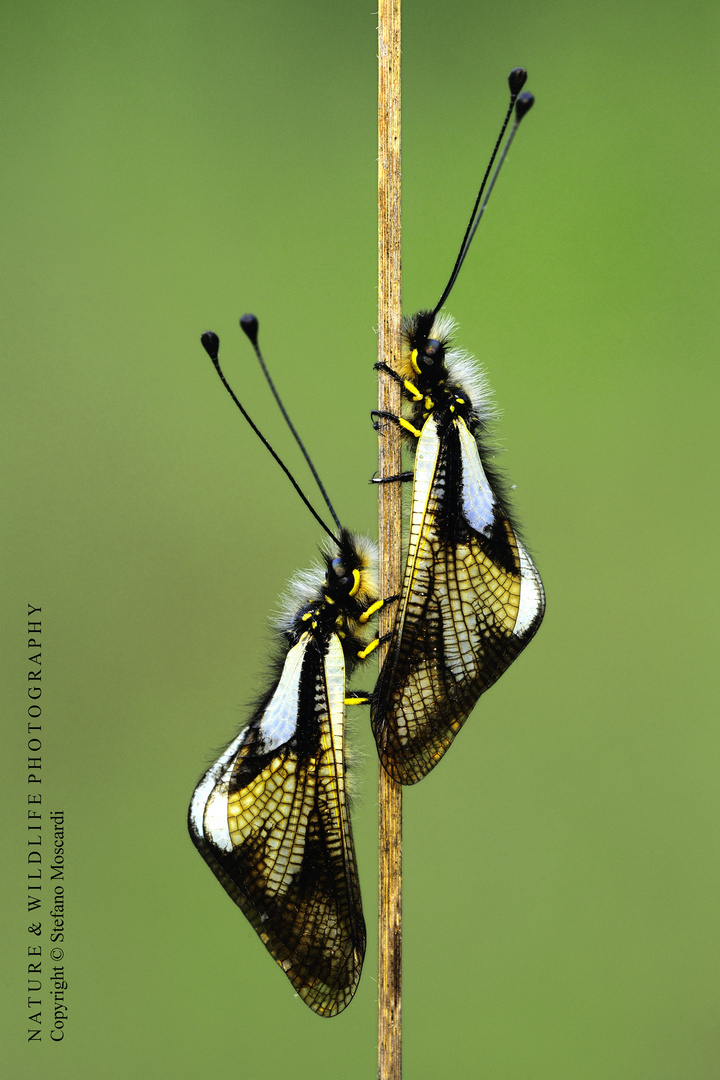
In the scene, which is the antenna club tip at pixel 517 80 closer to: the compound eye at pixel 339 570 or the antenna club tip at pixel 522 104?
the antenna club tip at pixel 522 104

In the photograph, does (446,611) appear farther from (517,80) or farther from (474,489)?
(517,80)

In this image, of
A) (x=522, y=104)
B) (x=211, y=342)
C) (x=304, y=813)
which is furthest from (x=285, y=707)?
(x=522, y=104)

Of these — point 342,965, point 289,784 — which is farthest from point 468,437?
point 342,965

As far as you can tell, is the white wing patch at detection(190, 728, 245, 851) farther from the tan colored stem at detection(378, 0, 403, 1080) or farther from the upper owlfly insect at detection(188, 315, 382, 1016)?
the tan colored stem at detection(378, 0, 403, 1080)

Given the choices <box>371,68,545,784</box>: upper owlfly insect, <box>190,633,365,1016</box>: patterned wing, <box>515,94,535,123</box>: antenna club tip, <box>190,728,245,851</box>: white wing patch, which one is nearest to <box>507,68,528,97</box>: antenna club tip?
<box>515,94,535,123</box>: antenna club tip

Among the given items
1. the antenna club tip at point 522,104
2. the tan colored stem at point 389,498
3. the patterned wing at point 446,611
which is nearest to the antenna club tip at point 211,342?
the tan colored stem at point 389,498

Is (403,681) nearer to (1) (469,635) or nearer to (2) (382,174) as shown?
(1) (469,635)
